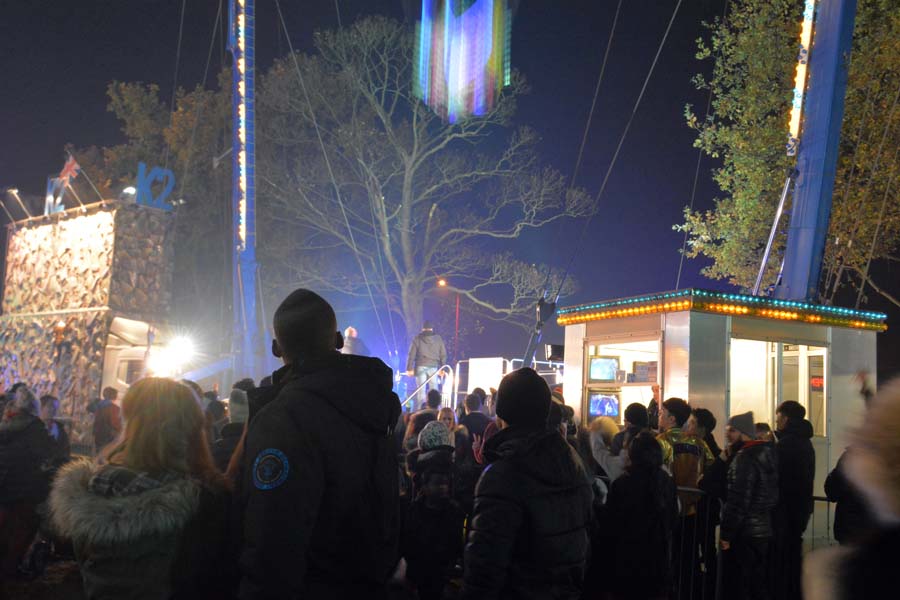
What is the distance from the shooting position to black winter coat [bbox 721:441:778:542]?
19.9 ft

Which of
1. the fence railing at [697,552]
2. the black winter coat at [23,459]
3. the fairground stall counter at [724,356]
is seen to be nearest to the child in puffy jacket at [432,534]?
the fence railing at [697,552]

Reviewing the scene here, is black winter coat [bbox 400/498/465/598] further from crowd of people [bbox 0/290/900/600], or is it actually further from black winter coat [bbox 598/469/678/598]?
black winter coat [bbox 598/469/678/598]

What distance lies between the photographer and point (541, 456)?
307 cm

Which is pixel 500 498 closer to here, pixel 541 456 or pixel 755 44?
pixel 541 456

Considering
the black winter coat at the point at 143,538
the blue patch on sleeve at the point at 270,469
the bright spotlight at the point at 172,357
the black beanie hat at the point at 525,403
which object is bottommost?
the black winter coat at the point at 143,538

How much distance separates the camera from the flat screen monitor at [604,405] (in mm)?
12289

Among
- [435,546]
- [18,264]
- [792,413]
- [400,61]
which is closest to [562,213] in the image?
[400,61]

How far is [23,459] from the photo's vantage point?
629 cm

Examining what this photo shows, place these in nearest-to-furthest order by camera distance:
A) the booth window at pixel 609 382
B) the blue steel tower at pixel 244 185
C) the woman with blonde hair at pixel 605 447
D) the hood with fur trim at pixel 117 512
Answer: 1. the hood with fur trim at pixel 117 512
2. the woman with blonde hair at pixel 605 447
3. the booth window at pixel 609 382
4. the blue steel tower at pixel 244 185

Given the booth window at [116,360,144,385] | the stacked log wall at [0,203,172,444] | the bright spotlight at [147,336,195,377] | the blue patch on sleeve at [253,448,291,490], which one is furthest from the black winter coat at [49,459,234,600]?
the booth window at [116,360,144,385]

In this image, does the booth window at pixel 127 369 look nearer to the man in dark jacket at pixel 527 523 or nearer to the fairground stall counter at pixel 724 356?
the fairground stall counter at pixel 724 356

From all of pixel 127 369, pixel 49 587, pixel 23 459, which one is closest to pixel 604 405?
pixel 49 587

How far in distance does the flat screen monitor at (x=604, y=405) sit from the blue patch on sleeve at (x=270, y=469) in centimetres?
1048

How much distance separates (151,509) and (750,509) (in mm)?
4958
